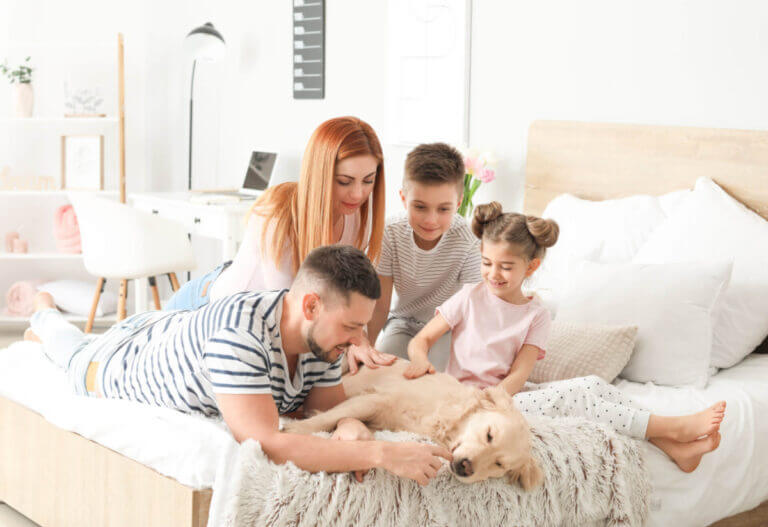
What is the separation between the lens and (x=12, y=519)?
7.52 ft

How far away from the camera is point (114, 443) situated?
186 cm

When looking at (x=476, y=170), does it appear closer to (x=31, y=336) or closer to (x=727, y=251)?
(x=727, y=251)

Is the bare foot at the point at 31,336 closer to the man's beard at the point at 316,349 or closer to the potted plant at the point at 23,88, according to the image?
the man's beard at the point at 316,349

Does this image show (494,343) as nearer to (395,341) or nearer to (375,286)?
(395,341)

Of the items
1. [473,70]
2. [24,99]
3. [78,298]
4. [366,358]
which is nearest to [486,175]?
[473,70]

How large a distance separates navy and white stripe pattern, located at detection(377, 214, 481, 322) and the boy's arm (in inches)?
16.4

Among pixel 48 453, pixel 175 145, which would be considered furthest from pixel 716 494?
pixel 175 145

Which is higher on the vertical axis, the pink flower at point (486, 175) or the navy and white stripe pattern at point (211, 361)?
the pink flower at point (486, 175)

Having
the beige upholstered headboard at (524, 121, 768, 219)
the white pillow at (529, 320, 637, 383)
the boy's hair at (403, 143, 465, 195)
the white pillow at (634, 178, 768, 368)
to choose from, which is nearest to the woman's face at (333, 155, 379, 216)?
the boy's hair at (403, 143, 465, 195)

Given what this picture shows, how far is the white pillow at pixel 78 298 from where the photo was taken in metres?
4.75

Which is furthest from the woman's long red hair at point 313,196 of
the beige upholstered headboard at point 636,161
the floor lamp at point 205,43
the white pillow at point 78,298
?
the white pillow at point 78,298

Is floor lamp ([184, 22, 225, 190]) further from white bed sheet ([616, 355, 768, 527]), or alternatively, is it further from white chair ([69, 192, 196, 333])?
white bed sheet ([616, 355, 768, 527])

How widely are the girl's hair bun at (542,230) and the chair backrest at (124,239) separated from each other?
7.34 feet

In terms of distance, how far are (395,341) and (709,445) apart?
93 centimetres
